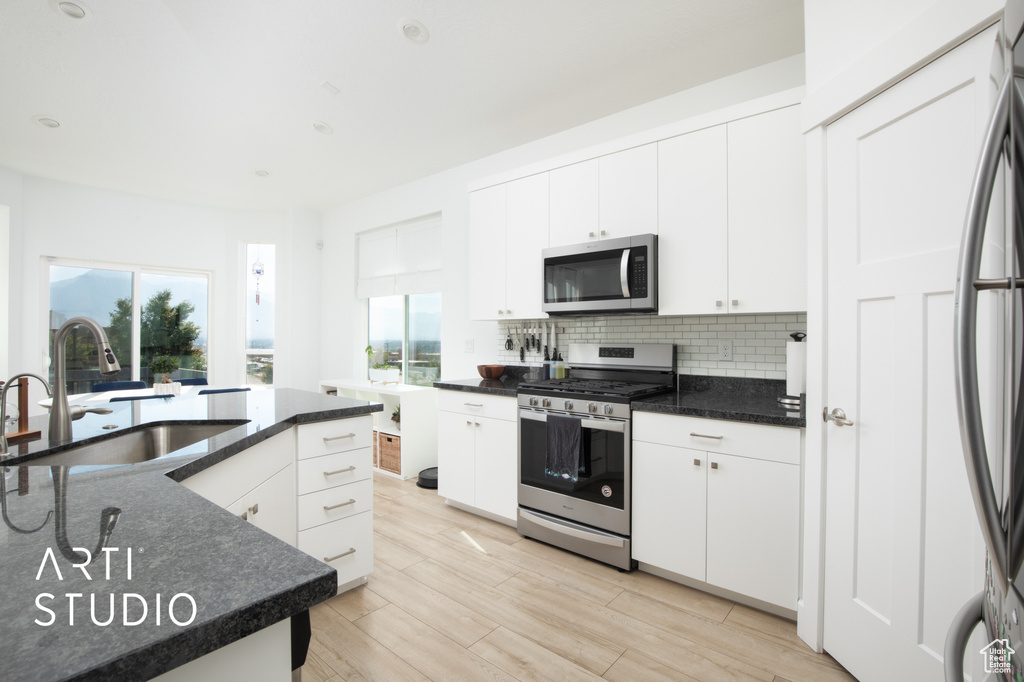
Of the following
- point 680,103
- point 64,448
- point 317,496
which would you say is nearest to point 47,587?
point 64,448

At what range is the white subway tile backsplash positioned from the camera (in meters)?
2.52

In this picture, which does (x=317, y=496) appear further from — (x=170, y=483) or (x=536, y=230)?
(x=536, y=230)

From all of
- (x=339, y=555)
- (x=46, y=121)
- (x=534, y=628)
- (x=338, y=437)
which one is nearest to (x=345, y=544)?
(x=339, y=555)

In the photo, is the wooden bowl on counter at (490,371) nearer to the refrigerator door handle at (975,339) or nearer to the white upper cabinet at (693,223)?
the white upper cabinet at (693,223)

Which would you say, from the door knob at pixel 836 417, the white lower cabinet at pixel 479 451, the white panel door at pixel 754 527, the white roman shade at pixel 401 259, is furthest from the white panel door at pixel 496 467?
the white roman shade at pixel 401 259

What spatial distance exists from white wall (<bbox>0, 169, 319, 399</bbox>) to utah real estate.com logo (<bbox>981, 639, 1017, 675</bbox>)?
5.64 metres

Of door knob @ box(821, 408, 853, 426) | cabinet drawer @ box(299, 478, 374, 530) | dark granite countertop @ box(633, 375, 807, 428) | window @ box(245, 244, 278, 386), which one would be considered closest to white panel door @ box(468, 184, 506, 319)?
dark granite countertop @ box(633, 375, 807, 428)

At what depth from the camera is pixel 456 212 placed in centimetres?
415

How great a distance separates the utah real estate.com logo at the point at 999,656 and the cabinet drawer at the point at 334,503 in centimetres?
205

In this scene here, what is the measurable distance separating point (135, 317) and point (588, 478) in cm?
530

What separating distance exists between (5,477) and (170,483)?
15.1 inches

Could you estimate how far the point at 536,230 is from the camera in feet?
10.2

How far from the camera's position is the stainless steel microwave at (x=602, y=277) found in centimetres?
259

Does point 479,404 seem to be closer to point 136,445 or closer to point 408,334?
point 136,445
